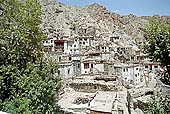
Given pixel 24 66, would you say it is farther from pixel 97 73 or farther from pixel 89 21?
pixel 89 21

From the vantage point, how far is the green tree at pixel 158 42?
703 cm

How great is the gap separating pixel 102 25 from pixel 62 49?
35242 millimetres

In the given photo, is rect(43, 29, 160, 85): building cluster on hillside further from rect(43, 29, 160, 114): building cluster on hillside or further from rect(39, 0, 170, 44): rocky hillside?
rect(39, 0, 170, 44): rocky hillside

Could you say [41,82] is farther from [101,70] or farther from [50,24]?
[50,24]

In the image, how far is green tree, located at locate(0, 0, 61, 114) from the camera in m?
8.12

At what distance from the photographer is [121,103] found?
506 inches

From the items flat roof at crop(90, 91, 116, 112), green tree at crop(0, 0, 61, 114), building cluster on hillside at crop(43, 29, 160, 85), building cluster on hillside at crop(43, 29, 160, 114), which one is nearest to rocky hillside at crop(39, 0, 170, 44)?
building cluster on hillside at crop(43, 29, 160, 114)

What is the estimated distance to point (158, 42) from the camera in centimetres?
736

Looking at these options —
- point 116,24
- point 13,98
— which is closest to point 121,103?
point 13,98

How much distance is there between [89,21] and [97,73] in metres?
44.2

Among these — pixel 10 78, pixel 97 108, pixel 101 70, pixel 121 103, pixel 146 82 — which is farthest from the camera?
pixel 146 82

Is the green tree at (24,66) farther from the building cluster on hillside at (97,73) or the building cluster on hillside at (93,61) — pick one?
the building cluster on hillside at (93,61)

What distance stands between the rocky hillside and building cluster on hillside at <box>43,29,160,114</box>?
5.47m

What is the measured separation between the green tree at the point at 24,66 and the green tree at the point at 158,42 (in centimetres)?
566
